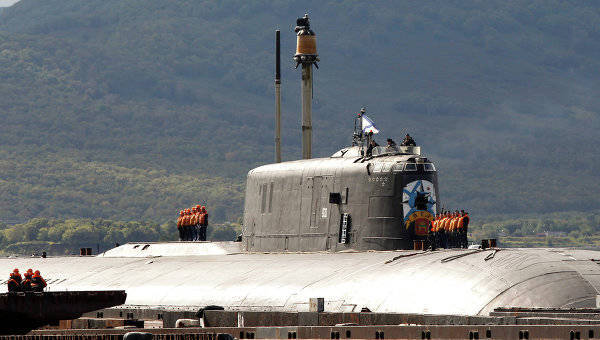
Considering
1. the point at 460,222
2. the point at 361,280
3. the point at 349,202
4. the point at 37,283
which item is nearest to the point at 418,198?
the point at 460,222

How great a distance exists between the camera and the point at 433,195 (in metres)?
32.1

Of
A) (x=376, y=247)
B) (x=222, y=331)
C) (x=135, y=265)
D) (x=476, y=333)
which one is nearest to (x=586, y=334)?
(x=476, y=333)

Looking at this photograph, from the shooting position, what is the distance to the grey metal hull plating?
23516 mm

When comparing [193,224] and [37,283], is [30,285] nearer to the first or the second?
[37,283]

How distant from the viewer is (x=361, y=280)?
27.2 m

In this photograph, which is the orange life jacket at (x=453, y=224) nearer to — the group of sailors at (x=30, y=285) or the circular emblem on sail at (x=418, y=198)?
the circular emblem on sail at (x=418, y=198)

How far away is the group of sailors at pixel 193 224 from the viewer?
45719 millimetres

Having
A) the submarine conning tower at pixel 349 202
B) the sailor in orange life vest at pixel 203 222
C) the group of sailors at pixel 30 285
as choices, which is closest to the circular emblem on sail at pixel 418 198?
the submarine conning tower at pixel 349 202

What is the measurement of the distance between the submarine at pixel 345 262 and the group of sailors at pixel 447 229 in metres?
0.49

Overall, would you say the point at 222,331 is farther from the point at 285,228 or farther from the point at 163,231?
the point at 163,231

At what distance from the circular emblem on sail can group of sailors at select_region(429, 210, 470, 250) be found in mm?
451

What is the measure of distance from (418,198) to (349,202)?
6.40 ft

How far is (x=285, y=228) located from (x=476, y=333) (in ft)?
57.3

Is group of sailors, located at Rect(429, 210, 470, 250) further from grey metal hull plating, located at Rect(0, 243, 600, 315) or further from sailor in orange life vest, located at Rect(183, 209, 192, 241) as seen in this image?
sailor in orange life vest, located at Rect(183, 209, 192, 241)
